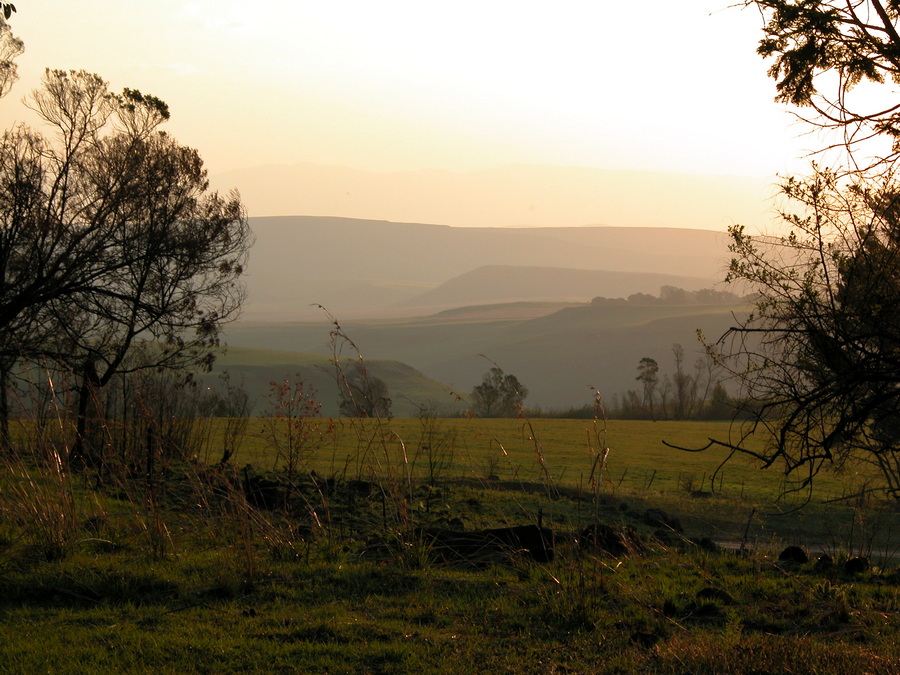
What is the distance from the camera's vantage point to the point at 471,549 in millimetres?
8352

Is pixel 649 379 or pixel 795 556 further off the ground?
pixel 795 556

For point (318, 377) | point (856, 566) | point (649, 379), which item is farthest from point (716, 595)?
point (318, 377)

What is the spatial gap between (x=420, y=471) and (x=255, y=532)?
11.4m

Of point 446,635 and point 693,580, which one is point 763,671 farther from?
point 693,580

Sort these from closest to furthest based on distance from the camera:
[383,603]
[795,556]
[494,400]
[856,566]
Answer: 1. [383,603]
2. [856,566]
3. [795,556]
4. [494,400]

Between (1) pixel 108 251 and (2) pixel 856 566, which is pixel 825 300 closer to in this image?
(2) pixel 856 566

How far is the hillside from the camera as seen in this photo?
440ft

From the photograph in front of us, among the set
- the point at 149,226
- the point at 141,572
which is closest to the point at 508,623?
the point at 141,572

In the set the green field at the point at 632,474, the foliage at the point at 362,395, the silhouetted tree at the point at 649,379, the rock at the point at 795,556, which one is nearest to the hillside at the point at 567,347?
the silhouetted tree at the point at 649,379

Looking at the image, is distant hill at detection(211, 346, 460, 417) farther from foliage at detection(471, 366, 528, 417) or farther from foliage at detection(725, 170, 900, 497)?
foliage at detection(725, 170, 900, 497)

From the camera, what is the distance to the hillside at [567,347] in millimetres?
134125

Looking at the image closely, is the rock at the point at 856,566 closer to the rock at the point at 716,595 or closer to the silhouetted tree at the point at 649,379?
the rock at the point at 716,595

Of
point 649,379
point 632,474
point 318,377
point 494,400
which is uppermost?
point 649,379

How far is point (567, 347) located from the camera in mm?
154500
